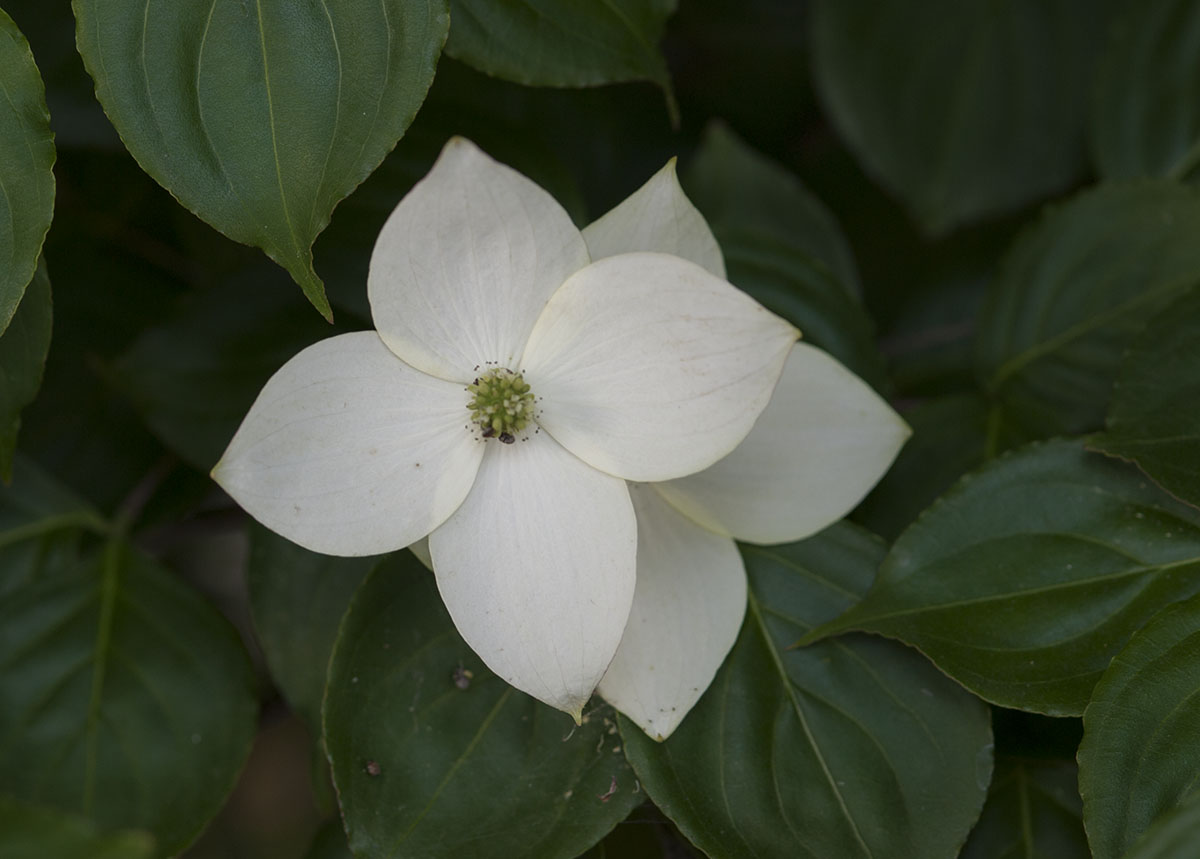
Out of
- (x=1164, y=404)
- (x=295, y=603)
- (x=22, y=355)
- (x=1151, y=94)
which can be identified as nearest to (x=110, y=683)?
(x=295, y=603)

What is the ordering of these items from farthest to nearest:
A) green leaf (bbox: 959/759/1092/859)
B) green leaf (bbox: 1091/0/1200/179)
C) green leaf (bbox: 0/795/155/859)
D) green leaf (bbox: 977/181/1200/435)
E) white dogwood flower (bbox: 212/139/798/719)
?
1. green leaf (bbox: 1091/0/1200/179)
2. green leaf (bbox: 977/181/1200/435)
3. green leaf (bbox: 959/759/1092/859)
4. white dogwood flower (bbox: 212/139/798/719)
5. green leaf (bbox: 0/795/155/859)

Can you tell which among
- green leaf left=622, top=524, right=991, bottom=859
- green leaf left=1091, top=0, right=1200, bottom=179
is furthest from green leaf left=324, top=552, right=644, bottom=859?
green leaf left=1091, top=0, right=1200, bottom=179

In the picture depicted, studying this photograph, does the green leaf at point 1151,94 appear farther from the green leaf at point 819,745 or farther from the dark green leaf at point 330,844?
→ the dark green leaf at point 330,844

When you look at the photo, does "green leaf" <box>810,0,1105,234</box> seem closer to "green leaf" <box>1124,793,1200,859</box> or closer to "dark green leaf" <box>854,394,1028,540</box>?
"dark green leaf" <box>854,394,1028,540</box>

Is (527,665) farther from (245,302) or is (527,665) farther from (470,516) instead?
(245,302)

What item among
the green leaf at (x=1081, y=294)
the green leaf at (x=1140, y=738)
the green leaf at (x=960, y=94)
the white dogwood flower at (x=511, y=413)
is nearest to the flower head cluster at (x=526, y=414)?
the white dogwood flower at (x=511, y=413)

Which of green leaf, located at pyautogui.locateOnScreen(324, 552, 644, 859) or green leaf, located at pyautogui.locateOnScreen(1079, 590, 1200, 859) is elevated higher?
green leaf, located at pyautogui.locateOnScreen(1079, 590, 1200, 859)

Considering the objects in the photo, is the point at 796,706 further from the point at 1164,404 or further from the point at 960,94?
the point at 960,94
